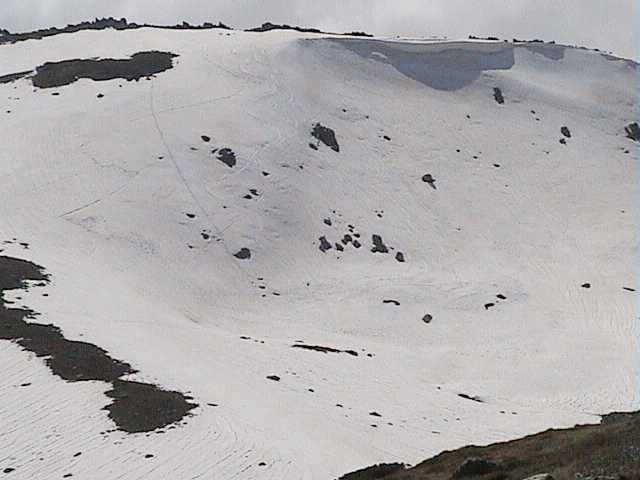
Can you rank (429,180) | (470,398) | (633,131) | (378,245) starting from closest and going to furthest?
(470,398) < (378,245) < (429,180) < (633,131)

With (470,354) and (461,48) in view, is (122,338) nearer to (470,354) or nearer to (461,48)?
(470,354)

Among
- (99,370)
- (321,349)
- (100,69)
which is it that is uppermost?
(100,69)

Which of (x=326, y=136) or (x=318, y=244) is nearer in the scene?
(x=318, y=244)

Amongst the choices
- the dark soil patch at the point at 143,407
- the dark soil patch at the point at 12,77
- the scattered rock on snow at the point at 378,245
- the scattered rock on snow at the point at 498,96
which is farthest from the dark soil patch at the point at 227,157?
the dark soil patch at the point at 143,407

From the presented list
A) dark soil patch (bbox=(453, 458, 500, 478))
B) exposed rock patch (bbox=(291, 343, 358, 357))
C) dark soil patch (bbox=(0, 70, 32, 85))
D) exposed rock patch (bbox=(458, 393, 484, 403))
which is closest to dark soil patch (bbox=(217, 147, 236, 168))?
dark soil patch (bbox=(0, 70, 32, 85))

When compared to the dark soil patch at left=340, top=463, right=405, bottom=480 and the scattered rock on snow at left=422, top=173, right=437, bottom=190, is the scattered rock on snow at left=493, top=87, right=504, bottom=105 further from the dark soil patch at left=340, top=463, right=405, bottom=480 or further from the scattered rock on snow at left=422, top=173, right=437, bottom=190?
the dark soil patch at left=340, top=463, right=405, bottom=480

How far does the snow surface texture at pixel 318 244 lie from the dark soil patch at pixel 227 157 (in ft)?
0.71

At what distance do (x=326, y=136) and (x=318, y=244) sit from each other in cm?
1367

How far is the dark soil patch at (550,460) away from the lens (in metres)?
14.7

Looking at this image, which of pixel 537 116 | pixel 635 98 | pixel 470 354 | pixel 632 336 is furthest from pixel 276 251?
pixel 635 98

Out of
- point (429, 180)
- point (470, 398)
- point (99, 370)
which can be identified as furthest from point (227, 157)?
point (99, 370)

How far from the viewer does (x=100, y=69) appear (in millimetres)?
69500

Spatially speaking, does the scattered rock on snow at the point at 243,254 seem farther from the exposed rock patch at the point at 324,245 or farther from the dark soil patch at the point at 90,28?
the dark soil patch at the point at 90,28

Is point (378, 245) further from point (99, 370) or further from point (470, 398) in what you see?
point (99, 370)
